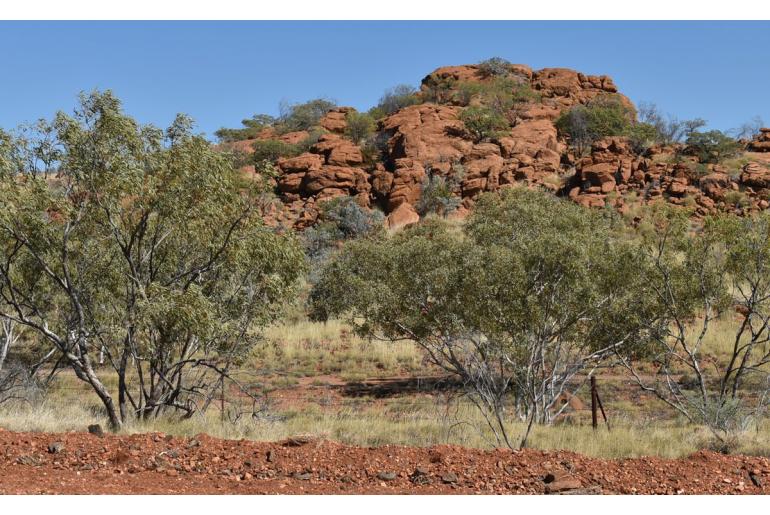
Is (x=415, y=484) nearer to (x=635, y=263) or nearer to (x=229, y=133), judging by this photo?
(x=635, y=263)

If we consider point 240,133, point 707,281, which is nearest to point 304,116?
point 240,133

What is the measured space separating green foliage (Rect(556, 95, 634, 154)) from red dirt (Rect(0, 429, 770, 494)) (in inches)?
1794

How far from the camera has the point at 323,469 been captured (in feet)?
25.5

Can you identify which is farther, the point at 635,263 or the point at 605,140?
the point at 605,140

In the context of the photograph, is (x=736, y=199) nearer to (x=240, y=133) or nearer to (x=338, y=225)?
(x=338, y=225)

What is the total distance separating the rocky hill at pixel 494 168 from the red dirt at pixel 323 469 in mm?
31526

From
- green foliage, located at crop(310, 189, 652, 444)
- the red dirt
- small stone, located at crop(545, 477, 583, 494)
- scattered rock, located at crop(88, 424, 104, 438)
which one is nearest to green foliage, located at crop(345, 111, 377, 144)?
green foliage, located at crop(310, 189, 652, 444)

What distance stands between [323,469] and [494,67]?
64.7 meters

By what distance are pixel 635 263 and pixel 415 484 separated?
7835 millimetres

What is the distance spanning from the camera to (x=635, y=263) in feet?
44.5

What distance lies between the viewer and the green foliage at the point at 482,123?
171 feet

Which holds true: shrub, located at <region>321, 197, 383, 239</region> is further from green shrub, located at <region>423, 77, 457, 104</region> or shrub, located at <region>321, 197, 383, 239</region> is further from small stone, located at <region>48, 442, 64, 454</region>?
small stone, located at <region>48, 442, 64, 454</region>

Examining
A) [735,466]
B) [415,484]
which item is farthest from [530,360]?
[415,484]

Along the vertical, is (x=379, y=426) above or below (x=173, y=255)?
below
